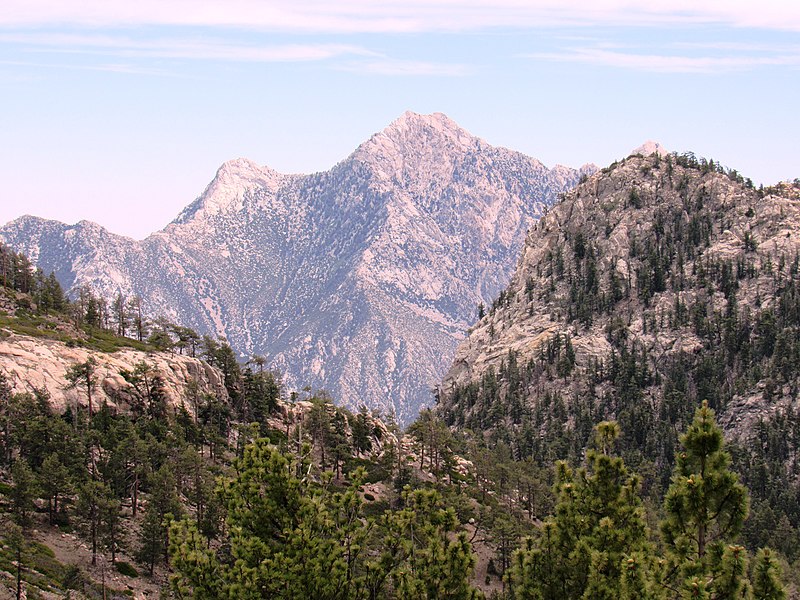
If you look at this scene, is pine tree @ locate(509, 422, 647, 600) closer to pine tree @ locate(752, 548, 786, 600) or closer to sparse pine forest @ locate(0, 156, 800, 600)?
sparse pine forest @ locate(0, 156, 800, 600)

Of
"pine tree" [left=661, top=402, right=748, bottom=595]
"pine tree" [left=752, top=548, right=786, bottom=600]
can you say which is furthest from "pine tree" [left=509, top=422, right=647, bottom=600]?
"pine tree" [left=752, top=548, right=786, bottom=600]

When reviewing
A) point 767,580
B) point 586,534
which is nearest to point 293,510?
point 586,534

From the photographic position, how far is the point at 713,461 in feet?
145

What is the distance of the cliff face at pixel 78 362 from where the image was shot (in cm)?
14225

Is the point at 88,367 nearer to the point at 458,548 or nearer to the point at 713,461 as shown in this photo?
the point at 458,548

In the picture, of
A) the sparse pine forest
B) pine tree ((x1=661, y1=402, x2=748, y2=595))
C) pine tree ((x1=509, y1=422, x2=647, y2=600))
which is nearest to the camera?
pine tree ((x1=661, y1=402, x2=748, y2=595))

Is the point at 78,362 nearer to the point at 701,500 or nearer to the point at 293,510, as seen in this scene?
the point at 293,510

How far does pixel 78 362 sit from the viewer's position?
500ft

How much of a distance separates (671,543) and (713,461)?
15.3ft

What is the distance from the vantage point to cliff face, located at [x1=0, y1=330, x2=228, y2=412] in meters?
142

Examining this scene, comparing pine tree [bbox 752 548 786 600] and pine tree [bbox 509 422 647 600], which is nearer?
pine tree [bbox 752 548 786 600]

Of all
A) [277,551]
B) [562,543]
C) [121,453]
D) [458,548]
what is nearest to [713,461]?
[562,543]

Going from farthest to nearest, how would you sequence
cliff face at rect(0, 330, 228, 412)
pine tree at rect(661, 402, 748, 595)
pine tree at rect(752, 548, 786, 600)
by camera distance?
cliff face at rect(0, 330, 228, 412) → pine tree at rect(661, 402, 748, 595) → pine tree at rect(752, 548, 786, 600)

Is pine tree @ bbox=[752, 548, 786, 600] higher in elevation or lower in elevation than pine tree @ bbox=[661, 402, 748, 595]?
lower
